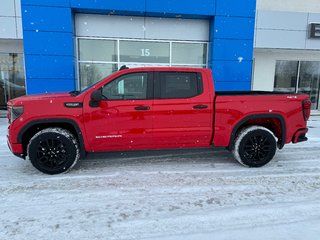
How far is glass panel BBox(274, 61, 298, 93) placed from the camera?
40.1 ft

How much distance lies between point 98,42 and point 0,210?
8134mm

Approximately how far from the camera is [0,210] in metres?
3.07

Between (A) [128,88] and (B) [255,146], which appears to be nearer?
(A) [128,88]

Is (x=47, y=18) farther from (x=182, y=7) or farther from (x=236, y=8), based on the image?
(x=236, y=8)

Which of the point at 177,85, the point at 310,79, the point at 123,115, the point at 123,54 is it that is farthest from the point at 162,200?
the point at 310,79

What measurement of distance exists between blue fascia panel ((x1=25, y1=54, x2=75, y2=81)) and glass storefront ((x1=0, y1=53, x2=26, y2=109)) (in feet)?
7.78

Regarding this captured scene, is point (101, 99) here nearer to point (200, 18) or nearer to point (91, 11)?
point (91, 11)

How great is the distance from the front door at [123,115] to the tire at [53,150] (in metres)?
0.35

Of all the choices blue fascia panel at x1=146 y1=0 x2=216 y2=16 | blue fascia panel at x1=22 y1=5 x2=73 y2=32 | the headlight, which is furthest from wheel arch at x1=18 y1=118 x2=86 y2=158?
blue fascia panel at x1=146 y1=0 x2=216 y2=16

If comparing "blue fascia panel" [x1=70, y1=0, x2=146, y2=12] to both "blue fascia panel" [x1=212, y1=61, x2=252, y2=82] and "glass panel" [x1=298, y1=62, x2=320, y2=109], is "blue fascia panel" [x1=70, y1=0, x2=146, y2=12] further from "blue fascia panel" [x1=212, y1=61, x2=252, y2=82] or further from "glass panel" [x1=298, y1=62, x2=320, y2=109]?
"glass panel" [x1=298, y1=62, x2=320, y2=109]

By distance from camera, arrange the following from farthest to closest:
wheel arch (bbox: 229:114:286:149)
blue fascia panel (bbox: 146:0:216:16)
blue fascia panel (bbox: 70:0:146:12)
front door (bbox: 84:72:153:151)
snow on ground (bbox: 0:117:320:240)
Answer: blue fascia panel (bbox: 146:0:216:16) → blue fascia panel (bbox: 70:0:146:12) → wheel arch (bbox: 229:114:286:149) → front door (bbox: 84:72:153:151) → snow on ground (bbox: 0:117:320:240)

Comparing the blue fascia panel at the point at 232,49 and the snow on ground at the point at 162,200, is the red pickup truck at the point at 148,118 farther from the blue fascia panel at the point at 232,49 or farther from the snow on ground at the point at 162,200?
the blue fascia panel at the point at 232,49

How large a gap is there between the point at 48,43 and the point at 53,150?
256 inches

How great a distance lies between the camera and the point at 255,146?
463cm
